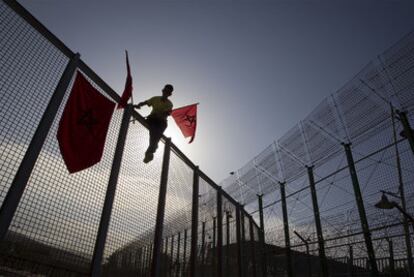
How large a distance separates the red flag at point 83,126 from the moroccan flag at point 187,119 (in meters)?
3.15

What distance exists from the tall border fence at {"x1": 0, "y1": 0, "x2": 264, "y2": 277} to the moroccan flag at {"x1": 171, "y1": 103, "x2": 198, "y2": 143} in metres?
1.99

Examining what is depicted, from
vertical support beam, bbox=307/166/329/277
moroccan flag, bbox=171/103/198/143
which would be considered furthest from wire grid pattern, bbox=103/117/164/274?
vertical support beam, bbox=307/166/329/277

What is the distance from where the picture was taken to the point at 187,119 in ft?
23.6

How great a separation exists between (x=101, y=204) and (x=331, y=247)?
7.90 metres

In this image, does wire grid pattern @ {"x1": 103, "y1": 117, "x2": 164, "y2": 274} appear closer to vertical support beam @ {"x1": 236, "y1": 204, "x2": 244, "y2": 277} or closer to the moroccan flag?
the moroccan flag

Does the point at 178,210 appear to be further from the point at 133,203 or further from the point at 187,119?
the point at 187,119

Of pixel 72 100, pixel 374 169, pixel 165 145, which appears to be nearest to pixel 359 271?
pixel 374 169

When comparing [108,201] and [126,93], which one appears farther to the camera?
[126,93]

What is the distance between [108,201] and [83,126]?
3.15 ft

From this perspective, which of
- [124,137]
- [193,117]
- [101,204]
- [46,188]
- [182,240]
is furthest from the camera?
[193,117]

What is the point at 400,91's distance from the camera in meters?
7.93

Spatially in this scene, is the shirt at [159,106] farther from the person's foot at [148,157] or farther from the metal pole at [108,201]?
the metal pole at [108,201]

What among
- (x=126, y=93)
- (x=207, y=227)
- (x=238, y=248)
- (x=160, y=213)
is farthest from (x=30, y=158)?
(x=238, y=248)

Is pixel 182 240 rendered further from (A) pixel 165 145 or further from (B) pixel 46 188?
(B) pixel 46 188
